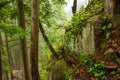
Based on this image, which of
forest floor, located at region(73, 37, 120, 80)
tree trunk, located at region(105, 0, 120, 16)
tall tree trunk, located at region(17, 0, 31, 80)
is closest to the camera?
forest floor, located at region(73, 37, 120, 80)

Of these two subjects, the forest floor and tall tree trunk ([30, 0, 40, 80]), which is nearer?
the forest floor

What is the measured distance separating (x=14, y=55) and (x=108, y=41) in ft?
111

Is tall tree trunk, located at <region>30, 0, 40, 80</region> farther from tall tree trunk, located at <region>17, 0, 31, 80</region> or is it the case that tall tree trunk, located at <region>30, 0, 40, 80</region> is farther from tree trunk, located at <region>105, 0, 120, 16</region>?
tree trunk, located at <region>105, 0, 120, 16</region>

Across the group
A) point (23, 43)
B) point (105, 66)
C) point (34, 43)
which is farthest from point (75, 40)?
point (23, 43)

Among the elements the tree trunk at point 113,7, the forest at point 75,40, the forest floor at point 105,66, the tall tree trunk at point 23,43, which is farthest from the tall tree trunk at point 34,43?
the tree trunk at point 113,7

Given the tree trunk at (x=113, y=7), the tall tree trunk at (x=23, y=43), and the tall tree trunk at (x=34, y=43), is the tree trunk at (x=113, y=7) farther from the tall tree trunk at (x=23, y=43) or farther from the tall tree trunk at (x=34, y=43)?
the tall tree trunk at (x=23, y=43)

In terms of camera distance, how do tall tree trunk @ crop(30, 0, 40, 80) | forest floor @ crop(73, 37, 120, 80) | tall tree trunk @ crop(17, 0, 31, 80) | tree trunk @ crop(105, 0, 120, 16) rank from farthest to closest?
tree trunk @ crop(105, 0, 120, 16) → tall tree trunk @ crop(30, 0, 40, 80) → tall tree trunk @ crop(17, 0, 31, 80) → forest floor @ crop(73, 37, 120, 80)

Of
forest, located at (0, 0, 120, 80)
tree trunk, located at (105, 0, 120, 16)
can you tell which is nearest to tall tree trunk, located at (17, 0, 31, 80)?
forest, located at (0, 0, 120, 80)

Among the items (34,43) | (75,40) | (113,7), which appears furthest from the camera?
→ (75,40)

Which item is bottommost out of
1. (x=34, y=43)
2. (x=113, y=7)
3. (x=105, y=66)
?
(x=105, y=66)

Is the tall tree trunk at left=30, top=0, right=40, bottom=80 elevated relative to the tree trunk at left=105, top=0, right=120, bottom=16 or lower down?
lower down

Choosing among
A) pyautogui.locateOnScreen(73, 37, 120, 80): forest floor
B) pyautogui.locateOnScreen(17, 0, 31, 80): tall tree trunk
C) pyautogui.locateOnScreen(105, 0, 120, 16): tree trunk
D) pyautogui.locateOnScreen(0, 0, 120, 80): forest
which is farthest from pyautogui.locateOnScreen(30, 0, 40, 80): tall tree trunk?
pyautogui.locateOnScreen(105, 0, 120, 16): tree trunk

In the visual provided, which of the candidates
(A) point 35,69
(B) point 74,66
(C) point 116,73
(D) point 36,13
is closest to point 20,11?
(D) point 36,13

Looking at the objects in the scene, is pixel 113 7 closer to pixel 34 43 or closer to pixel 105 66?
pixel 105 66
